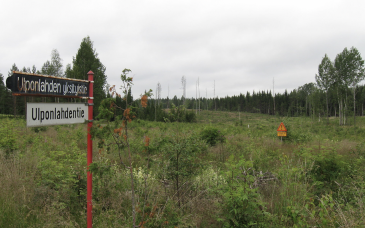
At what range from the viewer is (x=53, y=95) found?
→ 9.04 feet

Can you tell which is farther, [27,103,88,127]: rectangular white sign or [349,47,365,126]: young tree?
[349,47,365,126]: young tree

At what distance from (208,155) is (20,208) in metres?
6.53

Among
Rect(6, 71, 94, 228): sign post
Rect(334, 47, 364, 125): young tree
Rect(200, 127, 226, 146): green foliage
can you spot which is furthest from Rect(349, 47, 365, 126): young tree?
Rect(6, 71, 94, 228): sign post

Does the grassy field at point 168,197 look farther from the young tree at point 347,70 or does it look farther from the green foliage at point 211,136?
the young tree at point 347,70

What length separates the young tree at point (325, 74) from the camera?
3291 centimetres

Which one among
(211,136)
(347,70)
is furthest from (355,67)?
(211,136)

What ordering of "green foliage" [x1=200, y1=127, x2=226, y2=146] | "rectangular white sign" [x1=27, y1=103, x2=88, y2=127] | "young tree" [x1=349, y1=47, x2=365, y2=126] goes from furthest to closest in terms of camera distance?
"young tree" [x1=349, y1=47, x2=365, y2=126]
"green foliage" [x1=200, y1=127, x2=226, y2=146]
"rectangular white sign" [x1=27, y1=103, x2=88, y2=127]

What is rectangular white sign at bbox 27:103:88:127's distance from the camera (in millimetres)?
2544

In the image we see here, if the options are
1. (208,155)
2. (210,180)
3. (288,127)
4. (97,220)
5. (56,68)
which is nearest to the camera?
(97,220)

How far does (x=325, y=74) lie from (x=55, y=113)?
40.8m

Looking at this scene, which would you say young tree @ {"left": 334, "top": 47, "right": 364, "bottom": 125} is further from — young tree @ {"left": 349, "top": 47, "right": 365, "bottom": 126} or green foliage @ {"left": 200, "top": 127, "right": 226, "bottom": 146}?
green foliage @ {"left": 200, "top": 127, "right": 226, "bottom": 146}

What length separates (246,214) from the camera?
298 cm

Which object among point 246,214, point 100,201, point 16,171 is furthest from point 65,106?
point 246,214

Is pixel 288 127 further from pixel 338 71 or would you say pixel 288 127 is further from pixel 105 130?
pixel 338 71
